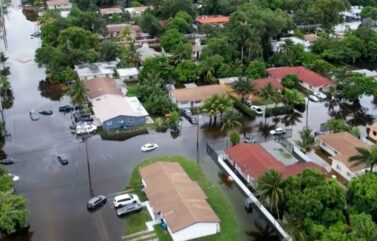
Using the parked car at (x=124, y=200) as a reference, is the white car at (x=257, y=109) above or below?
above

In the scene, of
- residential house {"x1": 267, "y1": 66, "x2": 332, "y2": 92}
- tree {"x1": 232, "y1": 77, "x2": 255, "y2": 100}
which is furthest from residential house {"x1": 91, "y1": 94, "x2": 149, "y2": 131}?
residential house {"x1": 267, "y1": 66, "x2": 332, "y2": 92}

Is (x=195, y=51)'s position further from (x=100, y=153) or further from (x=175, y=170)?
(x=175, y=170)

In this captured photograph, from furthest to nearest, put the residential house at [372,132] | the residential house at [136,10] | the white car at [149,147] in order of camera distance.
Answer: the residential house at [136,10], the residential house at [372,132], the white car at [149,147]

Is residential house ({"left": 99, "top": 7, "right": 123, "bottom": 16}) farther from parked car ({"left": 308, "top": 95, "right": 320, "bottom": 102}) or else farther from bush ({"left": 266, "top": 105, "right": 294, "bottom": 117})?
bush ({"left": 266, "top": 105, "right": 294, "bottom": 117})

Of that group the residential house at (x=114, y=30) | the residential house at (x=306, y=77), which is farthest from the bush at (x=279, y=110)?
the residential house at (x=114, y=30)

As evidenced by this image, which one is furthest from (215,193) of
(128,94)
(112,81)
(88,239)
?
(112,81)

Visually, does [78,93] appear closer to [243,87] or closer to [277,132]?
[243,87]

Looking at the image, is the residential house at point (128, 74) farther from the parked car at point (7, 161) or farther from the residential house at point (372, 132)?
the residential house at point (372, 132)
